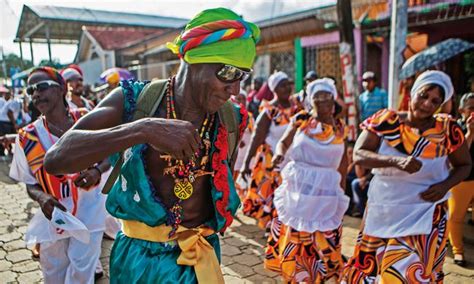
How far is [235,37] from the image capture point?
1.64 metres

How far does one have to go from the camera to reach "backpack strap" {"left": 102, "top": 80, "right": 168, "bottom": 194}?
1.71 m

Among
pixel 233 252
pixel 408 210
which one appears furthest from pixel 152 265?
pixel 233 252

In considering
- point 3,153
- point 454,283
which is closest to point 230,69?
point 454,283

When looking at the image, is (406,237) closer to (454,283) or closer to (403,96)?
(454,283)

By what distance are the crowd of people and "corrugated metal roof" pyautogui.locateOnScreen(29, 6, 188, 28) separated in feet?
52.0

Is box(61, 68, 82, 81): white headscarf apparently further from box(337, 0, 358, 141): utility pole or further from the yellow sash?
the yellow sash

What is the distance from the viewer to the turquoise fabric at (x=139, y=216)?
1.71 meters

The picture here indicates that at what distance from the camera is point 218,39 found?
162cm

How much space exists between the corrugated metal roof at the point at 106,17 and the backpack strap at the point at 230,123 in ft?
60.6

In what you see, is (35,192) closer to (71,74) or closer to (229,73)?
(229,73)

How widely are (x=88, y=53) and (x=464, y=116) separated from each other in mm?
23300

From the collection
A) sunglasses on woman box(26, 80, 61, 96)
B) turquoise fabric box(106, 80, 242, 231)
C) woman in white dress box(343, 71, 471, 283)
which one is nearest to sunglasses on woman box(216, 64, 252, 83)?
turquoise fabric box(106, 80, 242, 231)

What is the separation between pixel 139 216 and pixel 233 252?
305 centimetres

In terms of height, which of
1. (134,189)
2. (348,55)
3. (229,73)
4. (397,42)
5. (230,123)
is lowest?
(134,189)
